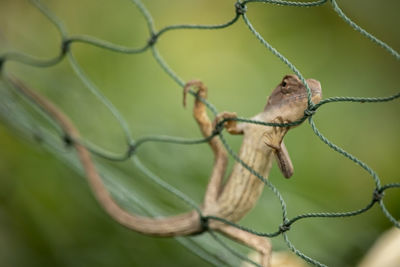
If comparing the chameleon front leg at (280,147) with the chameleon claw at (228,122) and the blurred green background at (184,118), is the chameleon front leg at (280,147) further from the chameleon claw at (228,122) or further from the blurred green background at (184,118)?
the blurred green background at (184,118)

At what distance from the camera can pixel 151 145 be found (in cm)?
229

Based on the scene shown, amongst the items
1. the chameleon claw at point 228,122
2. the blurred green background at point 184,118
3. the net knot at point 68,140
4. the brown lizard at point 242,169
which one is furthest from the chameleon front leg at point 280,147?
the blurred green background at point 184,118

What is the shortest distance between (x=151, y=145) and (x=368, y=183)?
0.98 m

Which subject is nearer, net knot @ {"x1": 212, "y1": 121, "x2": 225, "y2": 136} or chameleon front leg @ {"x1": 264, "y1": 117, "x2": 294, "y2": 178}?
chameleon front leg @ {"x1": 264, "y1": 117, "x2": 294, "y2": 178}

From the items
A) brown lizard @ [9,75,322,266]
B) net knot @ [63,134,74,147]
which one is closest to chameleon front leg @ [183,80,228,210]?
brown lizard @ [9,75,322,266]

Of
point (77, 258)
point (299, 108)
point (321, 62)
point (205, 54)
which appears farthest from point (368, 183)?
point (299, 108)

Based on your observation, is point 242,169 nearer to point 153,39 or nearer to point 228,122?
point 228,122

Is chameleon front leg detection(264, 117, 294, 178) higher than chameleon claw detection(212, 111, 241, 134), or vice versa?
chameleon claw detection(212, 111, 241, 134)

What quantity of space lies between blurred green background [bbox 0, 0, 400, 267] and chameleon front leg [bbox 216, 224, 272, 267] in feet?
2.49

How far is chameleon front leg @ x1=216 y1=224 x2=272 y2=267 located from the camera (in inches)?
52.4

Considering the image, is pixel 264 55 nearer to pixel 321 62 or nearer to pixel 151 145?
pixel 321 62

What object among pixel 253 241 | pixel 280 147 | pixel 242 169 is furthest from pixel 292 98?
pixel 253 241

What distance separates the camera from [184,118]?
2.77 metres

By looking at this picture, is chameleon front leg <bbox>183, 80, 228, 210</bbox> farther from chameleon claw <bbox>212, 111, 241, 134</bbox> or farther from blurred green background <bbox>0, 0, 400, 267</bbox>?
blurred green background <bbox>0, 0, 400, 267</bbox>
